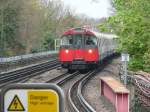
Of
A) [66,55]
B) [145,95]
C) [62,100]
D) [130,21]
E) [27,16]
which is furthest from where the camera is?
[27,16]

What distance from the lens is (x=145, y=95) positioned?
53.3ft

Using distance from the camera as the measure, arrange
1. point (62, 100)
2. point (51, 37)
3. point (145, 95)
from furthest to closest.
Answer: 1. point (51, 37)
2. point (145, 95)
3. point (62, 100)

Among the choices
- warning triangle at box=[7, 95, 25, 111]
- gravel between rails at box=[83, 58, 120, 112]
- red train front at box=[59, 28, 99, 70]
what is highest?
warning triangle at box=[7, 95, 25, 111]

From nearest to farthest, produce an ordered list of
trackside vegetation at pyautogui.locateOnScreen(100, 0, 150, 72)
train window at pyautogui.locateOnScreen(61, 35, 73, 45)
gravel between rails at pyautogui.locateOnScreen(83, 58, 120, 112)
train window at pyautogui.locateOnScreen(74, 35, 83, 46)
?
gravel between rails at pyautogui.locateOnScreen(83, 58, 120, 112)
trackside vegetation at pyautogui.locateOnScreen(100, 0, 150, 72)
train window at pyautogui.locateOnScreen(74, 35, 83, 46)
train window at pyautogui.locateOnScreen(61, 35, 73, 45)

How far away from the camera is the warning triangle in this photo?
337 cm

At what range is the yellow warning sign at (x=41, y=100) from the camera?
331 cm

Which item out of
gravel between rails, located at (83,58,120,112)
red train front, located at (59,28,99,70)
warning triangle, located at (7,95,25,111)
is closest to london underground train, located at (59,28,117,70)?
red train front, located at (59,28,99,70)

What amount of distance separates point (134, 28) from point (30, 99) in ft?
73.3

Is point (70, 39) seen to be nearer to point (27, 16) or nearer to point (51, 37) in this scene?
point (27, 16)

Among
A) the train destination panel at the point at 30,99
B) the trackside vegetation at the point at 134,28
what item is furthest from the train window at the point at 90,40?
the train destination panel at the point at 30,99

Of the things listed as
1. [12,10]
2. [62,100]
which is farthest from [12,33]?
[62,100]

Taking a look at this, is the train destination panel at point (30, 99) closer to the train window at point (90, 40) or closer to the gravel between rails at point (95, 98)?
the gravel between rails at point (95, 98)

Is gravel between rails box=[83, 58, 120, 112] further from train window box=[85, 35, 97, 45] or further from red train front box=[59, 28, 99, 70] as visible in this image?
train window box=[85, 35, 97, 45]

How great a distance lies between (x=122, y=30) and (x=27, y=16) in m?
39.3
